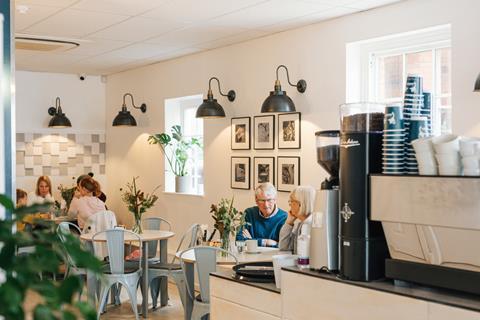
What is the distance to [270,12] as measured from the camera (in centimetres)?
535

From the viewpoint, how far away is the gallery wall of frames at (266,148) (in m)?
6.06

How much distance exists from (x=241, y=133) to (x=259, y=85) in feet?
1.83

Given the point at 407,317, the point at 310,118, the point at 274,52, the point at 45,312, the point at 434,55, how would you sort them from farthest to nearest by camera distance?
the point at 274,52
the point at 310,118
the point at 434,55
the point at 407,317
the point at 45,312

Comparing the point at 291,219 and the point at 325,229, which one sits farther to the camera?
the point at 291,219

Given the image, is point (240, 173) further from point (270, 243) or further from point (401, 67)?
point (401, 67)

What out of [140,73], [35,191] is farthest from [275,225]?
[35,191]

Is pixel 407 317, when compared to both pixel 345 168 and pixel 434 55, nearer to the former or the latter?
pixel 345 168

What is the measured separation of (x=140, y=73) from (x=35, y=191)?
210 centimetres

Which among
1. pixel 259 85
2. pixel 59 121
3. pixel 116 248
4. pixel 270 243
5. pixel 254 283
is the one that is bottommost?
pixel 116 248

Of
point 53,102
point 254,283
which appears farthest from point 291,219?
point 53,102

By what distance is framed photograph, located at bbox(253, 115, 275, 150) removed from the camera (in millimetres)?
6340

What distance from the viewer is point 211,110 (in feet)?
21.7

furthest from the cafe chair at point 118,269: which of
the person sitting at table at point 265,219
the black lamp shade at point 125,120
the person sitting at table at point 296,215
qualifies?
the black lamp shade at point 125,120

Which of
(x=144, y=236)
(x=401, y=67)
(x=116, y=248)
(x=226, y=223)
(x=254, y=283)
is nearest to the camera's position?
(x=254, y=283)
